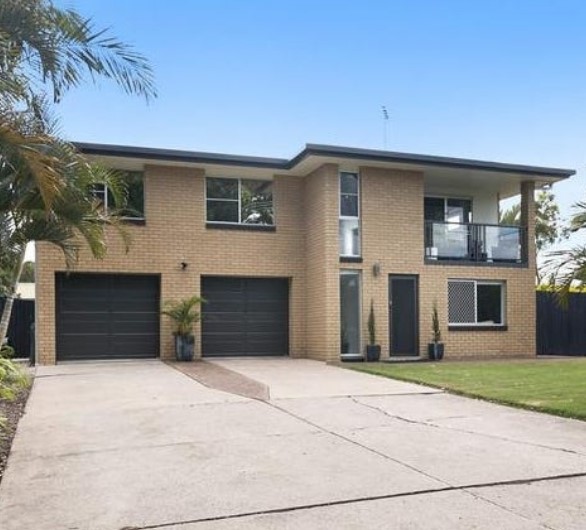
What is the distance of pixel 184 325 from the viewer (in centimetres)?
1764

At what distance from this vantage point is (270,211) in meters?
19.4

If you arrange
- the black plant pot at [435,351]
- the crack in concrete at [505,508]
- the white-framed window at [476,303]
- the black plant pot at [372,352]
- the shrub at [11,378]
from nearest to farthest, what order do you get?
the crack in concrete at [505,508], the shrub at [11,378], the black plant pot at [372,352], the black plant pot at [435,351], the white-framed window at [476,303]

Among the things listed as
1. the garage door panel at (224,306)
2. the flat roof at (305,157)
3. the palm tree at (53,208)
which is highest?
the flat roof at (305,157)

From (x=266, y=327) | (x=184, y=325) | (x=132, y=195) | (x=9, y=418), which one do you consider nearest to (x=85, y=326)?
(x=184, y=325)

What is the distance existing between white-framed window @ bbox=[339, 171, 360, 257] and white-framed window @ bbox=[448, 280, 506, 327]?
3.05 meters

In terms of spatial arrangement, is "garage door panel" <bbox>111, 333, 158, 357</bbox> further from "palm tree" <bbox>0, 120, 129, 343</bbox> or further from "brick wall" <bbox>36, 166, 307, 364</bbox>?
"palm tree" <bbox>0, 120, 129, 343</bbox>

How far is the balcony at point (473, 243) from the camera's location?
1945cm

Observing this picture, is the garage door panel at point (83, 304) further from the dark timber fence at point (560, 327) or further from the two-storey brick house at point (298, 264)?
the dark timber fence at point (560, 327)

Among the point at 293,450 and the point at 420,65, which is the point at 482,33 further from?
the point at 293,450

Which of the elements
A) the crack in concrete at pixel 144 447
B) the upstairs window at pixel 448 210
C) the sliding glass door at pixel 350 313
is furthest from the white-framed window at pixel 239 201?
the crack in concrete at pixel 144 447

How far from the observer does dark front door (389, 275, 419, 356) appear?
1867 cm

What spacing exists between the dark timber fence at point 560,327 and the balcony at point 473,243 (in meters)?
2.50

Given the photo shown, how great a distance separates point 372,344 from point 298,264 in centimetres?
315

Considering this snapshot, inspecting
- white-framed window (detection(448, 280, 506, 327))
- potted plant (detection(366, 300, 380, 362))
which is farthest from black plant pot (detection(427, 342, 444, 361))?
potted plant (detection(366, 300, 380, 362))
